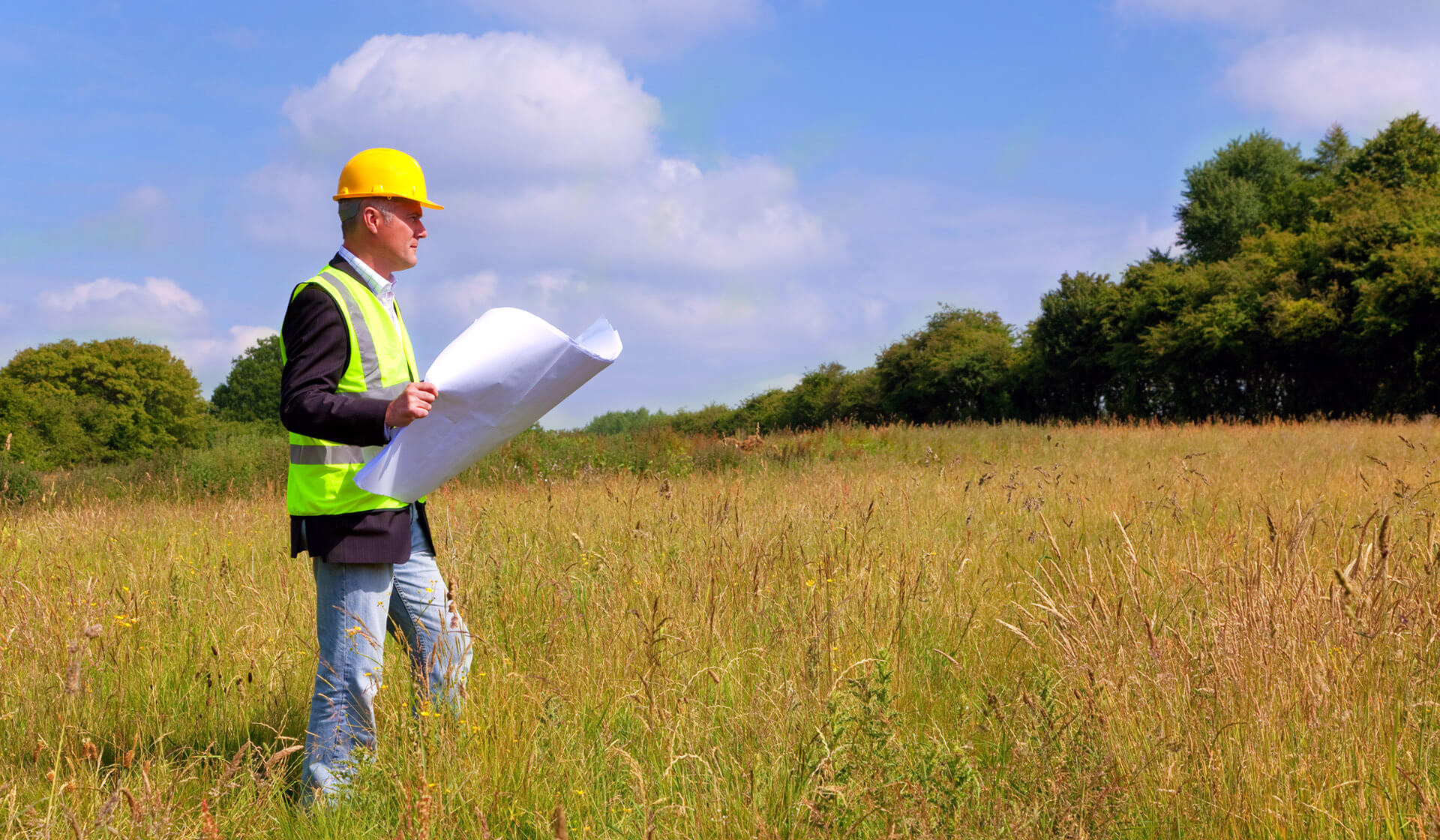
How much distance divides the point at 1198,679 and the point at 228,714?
10.7 feet

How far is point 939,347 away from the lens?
4609cm

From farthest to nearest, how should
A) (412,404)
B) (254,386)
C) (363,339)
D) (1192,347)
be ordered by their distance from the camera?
(254,386) → (1192,347) → (363,339) → (412,404)

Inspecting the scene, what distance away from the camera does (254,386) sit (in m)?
49.7

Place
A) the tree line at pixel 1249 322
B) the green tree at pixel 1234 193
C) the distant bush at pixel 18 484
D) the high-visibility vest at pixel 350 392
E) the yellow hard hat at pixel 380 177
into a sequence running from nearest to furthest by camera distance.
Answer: the high-visibility vest at pixel 350 392, the yellow hard hat at pixel 380 177, the distant bush at pixel 18 484, the tree line at pixel 1249 322, the green tree at pixel 1234 193

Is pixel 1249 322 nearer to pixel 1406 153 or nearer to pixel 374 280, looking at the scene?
pixel 1406 153

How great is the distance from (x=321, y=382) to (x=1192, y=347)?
33332 mm

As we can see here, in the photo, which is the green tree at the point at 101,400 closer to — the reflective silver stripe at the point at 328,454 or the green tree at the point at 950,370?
the green tree at the point at 950,370

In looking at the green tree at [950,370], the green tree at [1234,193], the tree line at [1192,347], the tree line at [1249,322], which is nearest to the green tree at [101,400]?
the tree line at [1192,347]

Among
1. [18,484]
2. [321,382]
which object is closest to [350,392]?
[321,382]

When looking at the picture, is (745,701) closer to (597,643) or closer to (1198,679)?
(597,643)

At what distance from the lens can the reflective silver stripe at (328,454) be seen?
2.37 m

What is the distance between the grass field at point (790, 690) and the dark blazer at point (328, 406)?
413mm

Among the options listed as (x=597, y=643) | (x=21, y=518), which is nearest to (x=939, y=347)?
(x=21, y=518)

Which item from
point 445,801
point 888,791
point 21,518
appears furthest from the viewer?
point 21,518
